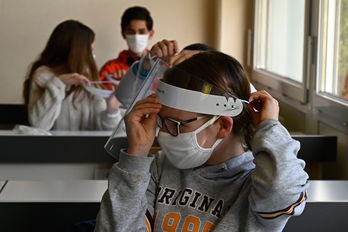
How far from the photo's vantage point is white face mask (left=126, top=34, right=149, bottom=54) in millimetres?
4039

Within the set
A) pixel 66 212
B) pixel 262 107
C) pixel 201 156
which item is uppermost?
pixel 262 107

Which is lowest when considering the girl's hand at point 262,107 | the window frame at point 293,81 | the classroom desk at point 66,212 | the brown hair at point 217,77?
the classroom desk at point 66,212

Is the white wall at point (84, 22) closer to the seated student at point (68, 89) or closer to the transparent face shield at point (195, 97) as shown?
the seated student at point (68, 89)

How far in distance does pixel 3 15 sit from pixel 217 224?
3624 mm

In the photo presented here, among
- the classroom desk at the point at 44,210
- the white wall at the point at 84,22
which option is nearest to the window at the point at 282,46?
the white wall at the point at 84,22

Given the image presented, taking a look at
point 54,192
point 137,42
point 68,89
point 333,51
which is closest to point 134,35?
point 137,42

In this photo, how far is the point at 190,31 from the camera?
190 inches

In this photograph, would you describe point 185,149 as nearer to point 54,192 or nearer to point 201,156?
point 201,156

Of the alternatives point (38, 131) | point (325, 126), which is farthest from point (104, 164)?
point (325, 126)

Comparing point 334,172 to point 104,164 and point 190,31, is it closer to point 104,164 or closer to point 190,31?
point 104,164

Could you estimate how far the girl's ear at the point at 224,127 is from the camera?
140 centimetres

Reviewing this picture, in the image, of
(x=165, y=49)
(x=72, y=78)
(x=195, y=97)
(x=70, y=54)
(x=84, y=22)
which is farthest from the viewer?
(x=84, y=22)

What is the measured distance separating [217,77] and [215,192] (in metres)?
0.23

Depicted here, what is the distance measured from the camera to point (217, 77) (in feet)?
4.60
